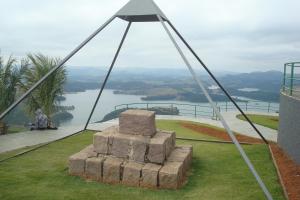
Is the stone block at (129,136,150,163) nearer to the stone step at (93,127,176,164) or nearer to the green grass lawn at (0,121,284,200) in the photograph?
the stone step at (93,127,176,164)

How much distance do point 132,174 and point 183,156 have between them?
1882mm

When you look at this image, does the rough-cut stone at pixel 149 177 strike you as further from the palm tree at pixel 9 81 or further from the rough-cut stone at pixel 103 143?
the palm tree at pixel 9 81

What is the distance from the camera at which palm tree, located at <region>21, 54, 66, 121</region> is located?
20.7 metres

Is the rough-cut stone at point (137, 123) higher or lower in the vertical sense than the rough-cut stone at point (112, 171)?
higher

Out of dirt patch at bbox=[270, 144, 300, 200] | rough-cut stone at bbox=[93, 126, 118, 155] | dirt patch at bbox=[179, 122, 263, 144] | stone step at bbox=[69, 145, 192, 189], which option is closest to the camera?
dirt patch at bbox=[270, 144, 300, 200]

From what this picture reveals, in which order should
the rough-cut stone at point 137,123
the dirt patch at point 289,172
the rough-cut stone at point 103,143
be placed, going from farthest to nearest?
the rough-cut stone at point 103,143, the rough-cut stone at point 137,123, the dirt patch at point 289,172

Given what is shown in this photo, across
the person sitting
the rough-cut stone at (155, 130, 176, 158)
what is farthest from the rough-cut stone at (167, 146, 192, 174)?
the person sitting

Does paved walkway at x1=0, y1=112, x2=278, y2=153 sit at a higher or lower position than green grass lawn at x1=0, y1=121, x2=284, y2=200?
lower

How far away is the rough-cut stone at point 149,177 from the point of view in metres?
9.27

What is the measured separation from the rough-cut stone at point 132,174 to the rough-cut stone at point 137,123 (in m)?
1.04

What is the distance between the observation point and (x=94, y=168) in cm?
995

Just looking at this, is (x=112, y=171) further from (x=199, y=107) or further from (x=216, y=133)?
(x=199, y=107)

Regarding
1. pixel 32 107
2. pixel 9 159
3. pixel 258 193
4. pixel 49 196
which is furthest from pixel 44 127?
pixel 258 193

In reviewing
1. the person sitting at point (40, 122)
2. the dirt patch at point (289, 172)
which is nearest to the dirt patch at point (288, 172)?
the dirt patch at point (289, 172)
